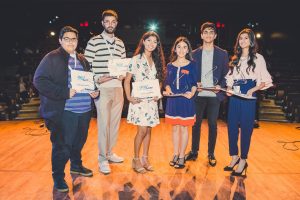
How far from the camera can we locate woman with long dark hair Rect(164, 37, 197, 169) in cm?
329

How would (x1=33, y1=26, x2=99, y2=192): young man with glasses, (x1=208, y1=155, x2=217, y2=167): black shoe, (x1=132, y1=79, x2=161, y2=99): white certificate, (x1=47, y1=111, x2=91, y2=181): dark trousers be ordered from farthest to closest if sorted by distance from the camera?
(x1=208, y1=155, x2=217, y2=167): black shoe, (x1=132, y1=79, x2=161, y2=99): white certificate, (x1=47, y1=111, x2=91, y2=181): dark trousers, (x1=33, y1=26, x2=99, y2=192): young man with glasses

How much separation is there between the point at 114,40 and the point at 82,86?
849 mm

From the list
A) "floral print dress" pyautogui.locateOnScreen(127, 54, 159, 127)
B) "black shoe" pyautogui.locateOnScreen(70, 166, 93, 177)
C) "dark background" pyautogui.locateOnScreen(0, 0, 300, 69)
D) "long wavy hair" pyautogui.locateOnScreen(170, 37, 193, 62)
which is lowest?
"black shoe" pyautogui.locateOnScreen(70, 166, 93, 177)

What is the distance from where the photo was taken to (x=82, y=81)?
279cm

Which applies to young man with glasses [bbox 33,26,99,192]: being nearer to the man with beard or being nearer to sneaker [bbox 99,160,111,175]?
the man with beard

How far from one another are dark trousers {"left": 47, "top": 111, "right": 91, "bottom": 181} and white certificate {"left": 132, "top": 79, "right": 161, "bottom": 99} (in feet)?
1.76

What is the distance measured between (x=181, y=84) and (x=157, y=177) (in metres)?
1.05

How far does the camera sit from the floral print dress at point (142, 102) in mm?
3211

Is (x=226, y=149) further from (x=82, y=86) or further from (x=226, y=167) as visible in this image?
(x=82, y=86)

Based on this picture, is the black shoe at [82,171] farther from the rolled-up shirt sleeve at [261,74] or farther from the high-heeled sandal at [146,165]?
the rolled-up shirt sleeve at [261,74]

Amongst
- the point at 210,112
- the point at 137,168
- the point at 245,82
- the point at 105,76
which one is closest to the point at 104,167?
the point at 137,168

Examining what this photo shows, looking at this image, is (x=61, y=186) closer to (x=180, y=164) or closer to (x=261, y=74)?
(x=180, y=164)

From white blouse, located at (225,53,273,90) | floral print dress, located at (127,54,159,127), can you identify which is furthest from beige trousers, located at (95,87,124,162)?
white blouse, located at (225,53,273,90)

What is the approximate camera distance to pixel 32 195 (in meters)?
2.81
